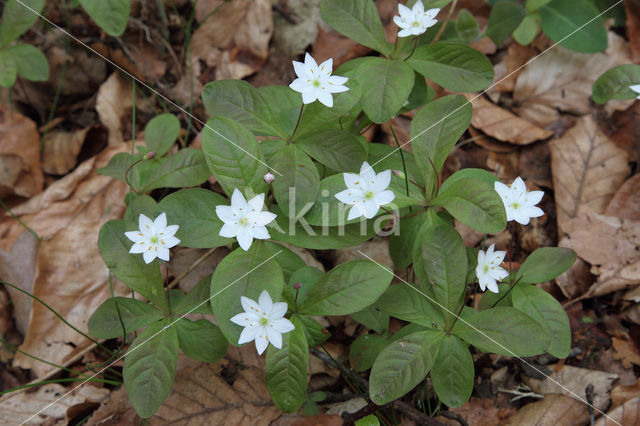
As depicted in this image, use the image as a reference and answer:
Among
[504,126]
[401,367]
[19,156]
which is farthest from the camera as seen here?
[19,156]

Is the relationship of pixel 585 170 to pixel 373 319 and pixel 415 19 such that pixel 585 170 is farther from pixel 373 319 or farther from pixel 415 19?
pixel 373 319

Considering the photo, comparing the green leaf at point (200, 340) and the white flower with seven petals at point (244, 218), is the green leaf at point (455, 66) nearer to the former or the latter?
the white flower with seven petals at point (244, 218)

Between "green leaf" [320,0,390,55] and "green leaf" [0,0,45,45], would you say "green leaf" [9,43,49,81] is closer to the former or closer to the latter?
"green leaf" [0,0,45,45]

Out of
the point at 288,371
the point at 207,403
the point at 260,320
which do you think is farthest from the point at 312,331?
the point at 207,403

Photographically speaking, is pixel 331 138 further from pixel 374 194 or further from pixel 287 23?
pixel 287 23

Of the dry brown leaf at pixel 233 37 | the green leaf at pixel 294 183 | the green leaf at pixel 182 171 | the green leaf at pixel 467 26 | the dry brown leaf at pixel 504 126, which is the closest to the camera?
the green leaf at pixel 294 183

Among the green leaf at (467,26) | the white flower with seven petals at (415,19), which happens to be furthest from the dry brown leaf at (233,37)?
the white flower with seven petals at (415,19)

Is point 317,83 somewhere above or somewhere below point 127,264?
above

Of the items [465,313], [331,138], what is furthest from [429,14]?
[465,313]
